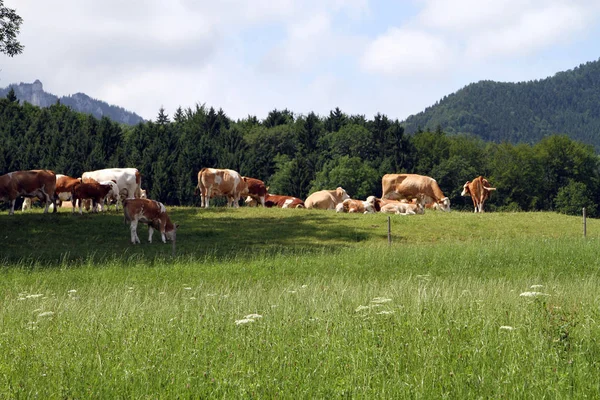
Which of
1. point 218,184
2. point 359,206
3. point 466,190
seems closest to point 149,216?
point 218,184

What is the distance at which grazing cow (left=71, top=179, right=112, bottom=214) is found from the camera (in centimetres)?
2870

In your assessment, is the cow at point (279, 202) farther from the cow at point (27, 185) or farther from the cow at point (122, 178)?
the cow at point (27, 185)

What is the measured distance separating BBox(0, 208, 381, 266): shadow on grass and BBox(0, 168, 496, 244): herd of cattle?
99 cm

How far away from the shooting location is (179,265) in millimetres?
17328

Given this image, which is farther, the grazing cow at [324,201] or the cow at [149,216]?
the grazing cow at [324,201]

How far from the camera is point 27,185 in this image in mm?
28391

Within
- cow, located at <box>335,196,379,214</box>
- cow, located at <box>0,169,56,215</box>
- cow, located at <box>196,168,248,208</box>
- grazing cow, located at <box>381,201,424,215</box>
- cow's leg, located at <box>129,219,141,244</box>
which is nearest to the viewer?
cow's leg, located at <box>129,219,141,244</box>

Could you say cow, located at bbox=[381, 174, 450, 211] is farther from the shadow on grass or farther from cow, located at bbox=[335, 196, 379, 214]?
the shadow on grass

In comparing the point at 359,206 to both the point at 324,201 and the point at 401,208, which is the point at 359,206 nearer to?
the point at 401,208

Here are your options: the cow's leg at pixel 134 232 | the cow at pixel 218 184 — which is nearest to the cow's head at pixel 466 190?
the cow at pixel 218 184

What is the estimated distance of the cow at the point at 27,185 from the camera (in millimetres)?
27814

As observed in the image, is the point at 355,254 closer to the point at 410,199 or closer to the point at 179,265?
the point at 179,265

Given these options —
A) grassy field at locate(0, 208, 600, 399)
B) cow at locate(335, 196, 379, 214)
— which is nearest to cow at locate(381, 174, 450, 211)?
cow at locate(335, 196, 379, 214)

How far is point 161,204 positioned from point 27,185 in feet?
24.7
